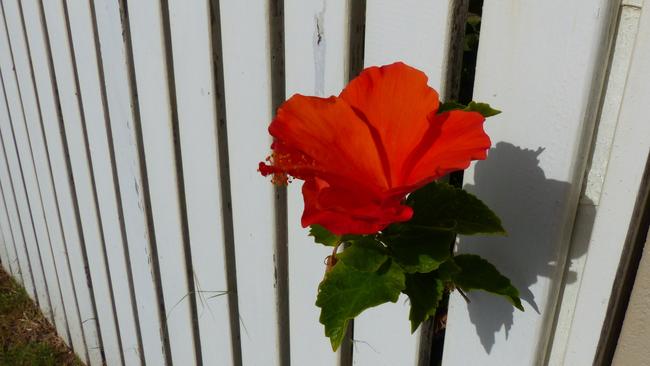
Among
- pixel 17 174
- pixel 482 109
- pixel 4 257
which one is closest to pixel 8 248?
pixel 4 257

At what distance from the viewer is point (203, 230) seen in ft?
4.60

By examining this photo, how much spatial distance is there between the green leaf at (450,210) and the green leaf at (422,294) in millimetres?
66

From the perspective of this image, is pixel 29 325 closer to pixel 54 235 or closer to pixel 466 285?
pixel 54 235

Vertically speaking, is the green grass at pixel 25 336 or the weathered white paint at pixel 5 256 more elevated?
the weathered white paint at pixel 5 256

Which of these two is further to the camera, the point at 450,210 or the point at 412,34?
the point at 412,34

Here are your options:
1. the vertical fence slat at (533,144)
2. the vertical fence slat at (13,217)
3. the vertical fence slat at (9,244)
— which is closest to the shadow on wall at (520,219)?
the vertical fence slat at (533,144)

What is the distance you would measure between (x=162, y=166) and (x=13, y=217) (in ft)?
5.01

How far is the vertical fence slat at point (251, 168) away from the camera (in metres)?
1.08

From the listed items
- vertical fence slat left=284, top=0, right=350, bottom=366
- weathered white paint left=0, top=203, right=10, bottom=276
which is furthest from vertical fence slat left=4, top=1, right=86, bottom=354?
vertical fence slat left=284, top=0, right=350, bottom=366

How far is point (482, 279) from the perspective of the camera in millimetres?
749

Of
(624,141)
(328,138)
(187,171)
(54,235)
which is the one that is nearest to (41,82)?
(54,235)

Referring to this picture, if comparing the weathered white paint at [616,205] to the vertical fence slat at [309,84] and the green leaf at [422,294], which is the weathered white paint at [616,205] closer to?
the green leaf at [422,294]

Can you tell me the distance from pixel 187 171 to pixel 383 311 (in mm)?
572

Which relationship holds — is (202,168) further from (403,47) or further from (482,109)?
(482,109)
